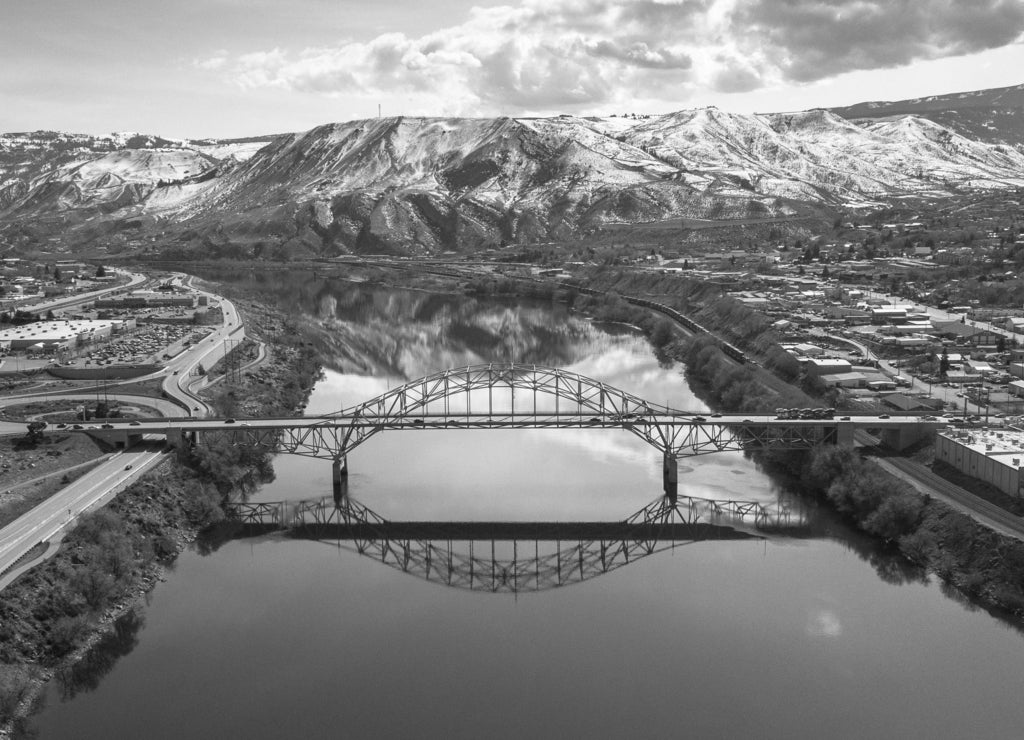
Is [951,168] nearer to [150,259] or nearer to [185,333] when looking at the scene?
[150,259]

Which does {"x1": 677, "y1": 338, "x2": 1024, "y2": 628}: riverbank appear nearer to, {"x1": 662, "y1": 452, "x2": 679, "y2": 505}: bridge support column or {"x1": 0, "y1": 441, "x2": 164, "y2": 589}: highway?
{"x1": 662, "y1": 452, "x2": 679, "y2": 505}: bridge support column

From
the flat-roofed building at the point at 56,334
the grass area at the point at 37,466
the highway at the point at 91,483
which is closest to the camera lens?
the highway at the point at 91,483

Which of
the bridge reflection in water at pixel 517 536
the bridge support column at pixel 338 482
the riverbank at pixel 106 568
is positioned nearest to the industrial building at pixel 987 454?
the bridge reflection in water at pixel 517 536

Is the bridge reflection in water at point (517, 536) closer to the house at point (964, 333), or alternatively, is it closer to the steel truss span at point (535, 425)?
the steel truss span at point (535, 425)

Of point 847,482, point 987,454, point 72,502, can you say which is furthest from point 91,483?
point 987,454

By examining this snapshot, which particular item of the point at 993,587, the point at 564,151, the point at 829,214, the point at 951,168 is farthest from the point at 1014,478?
the point at 951,168

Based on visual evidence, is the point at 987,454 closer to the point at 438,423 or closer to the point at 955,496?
the point at 955,496
